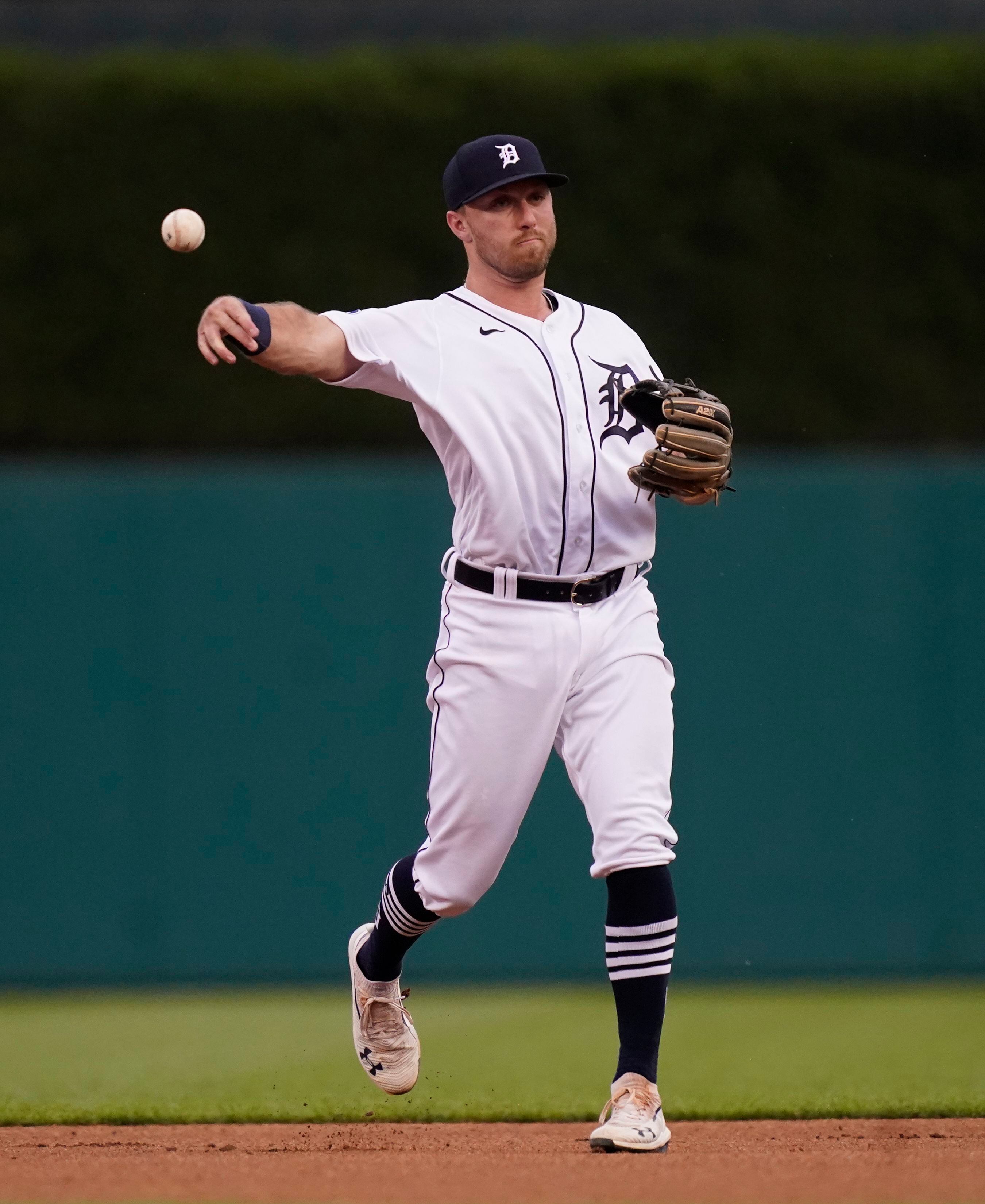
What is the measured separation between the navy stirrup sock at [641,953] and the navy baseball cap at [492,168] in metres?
1.47

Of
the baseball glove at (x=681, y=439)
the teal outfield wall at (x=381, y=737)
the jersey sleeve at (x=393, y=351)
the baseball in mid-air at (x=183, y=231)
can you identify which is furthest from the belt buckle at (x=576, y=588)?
the teal outfield wall at (x=381, y=737)

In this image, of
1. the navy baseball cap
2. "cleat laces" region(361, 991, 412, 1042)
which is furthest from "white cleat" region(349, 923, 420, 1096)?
the navy baseball cap

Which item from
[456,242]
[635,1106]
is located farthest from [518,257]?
[456,242]

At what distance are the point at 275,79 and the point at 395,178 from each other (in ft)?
2.28

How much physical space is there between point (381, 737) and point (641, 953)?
3545 millimetres

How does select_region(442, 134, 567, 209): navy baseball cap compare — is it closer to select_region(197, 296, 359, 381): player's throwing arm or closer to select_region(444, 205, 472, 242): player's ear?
select_region(444, 205, 472, 242): player's ear

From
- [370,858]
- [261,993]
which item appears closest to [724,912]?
[370,858]

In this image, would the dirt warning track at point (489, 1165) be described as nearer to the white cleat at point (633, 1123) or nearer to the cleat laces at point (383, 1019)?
the white cleat at point (633, 1123)

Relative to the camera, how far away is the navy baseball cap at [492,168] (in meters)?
3.83

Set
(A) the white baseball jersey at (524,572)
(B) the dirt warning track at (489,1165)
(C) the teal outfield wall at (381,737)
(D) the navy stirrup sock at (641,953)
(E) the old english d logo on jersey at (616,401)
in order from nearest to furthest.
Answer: (B) the dirt warning track at (489,1165), (D) the navy stirrup sock at (641,953), (A) the white baseball jersey at (524,572), (E) the old english d logo on jersey at (616,401), (C) the teal outfield wall at (381,737)

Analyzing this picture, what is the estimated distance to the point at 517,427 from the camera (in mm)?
3748

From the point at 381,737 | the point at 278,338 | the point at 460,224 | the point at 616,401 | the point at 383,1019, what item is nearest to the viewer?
the point at 278,338

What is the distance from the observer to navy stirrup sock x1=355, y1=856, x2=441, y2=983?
13.3 feet

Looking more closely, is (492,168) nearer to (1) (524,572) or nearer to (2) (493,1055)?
(1) (524,572)
